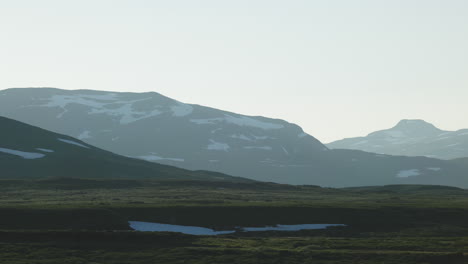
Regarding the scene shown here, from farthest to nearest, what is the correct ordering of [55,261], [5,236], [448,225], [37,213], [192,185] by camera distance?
[192,185], [448,225], [37,213], [5,236], [55,261]

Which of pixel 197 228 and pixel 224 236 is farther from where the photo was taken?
pixel 197 228

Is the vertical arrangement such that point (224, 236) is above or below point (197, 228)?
below

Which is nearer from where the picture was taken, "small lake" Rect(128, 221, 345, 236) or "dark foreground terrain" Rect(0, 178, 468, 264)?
"dark foreground terrain" Rect(0, 178, 468, 264)

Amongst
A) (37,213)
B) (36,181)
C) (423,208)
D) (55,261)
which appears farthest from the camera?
(36,181)

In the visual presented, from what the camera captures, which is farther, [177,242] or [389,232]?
[389,232]

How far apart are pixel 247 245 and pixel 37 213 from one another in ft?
117

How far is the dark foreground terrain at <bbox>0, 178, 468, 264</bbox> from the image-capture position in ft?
205

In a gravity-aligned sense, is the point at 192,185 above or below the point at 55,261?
above

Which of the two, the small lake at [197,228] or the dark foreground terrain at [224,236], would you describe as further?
the small lake at [197,228]

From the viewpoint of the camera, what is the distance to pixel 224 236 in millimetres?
82250

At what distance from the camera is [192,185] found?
181500 mm

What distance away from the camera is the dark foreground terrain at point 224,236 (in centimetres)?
6234

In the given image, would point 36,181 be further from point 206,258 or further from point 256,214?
point 206,258

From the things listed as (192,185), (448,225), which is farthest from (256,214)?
(192,185)
